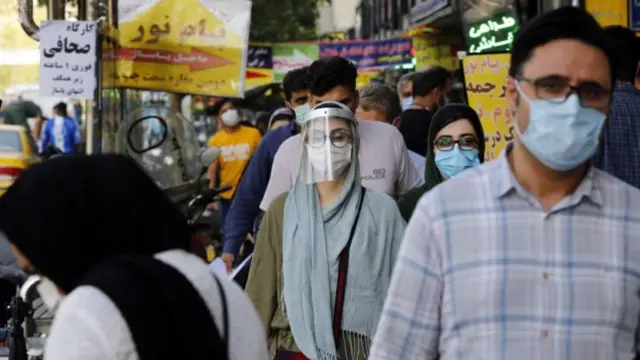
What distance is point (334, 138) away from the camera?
5863mm

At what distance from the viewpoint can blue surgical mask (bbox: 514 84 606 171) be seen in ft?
10.4

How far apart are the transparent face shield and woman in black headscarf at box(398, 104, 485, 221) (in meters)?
0.42

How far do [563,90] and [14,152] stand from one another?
612 inches

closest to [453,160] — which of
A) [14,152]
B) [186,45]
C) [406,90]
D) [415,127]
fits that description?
[415,127]

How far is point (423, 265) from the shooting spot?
10.7 feet

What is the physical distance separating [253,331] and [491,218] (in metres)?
0.63

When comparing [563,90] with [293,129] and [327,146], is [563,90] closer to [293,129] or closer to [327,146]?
[327,146]

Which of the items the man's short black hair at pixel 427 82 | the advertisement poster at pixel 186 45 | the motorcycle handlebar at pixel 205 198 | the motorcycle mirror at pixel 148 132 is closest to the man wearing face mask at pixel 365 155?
the man's short black hair at pixel 427 82

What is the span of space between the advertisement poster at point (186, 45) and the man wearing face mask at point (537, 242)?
10751 millimetres

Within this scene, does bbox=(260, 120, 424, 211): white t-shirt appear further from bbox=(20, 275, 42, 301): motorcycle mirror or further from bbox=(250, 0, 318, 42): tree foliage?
bbox=(250, 0, 318, 42): tree foliage

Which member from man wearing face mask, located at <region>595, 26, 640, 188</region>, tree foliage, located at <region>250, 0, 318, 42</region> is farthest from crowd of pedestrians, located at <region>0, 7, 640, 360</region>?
tree foliage, located at <region>250, 0, 318, 42</region>

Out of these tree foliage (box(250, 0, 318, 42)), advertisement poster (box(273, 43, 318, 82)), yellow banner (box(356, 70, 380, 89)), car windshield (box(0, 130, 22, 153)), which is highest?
tree foliage (box(250, 0, 318, 42))

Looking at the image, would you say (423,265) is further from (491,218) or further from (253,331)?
(253,331)

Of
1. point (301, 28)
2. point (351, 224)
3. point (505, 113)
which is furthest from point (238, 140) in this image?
point (301, 28)
